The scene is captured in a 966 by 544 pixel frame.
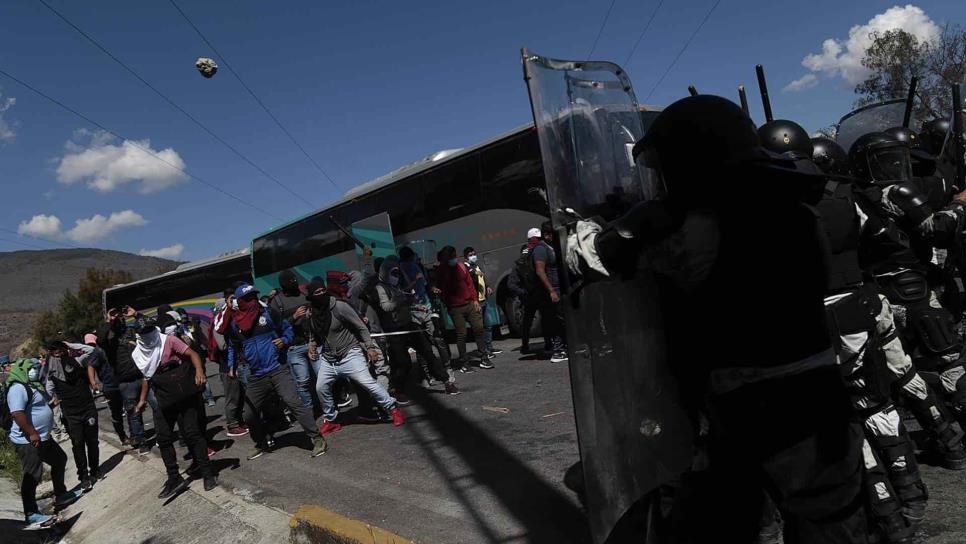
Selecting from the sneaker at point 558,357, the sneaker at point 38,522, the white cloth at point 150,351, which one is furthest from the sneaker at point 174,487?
the sneaker at point 558,357

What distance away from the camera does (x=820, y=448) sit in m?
1.63

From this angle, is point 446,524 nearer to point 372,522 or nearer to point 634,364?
point 372,522

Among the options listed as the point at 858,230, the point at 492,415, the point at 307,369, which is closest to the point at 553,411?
the point at 492,415

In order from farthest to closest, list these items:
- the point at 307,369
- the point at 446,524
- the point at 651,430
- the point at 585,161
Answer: the point at 307,369 → the point at 446,524 → the point at 585,161 → the point at 651,430

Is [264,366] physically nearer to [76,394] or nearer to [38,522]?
[76,394]

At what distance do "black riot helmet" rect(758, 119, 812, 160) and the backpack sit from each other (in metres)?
4.92

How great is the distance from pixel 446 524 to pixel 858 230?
2.80 metres

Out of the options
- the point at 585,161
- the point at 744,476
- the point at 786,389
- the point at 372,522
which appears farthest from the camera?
the point at 372,522

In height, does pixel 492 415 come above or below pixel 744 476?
below

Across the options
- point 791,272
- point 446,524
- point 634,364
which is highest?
point 791,272

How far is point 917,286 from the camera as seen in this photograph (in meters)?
3.23

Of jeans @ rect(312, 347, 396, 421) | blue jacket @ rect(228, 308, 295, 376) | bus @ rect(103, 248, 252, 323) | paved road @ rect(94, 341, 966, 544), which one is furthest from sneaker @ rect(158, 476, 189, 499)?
bus @ rect(103, 248, 252, 323)

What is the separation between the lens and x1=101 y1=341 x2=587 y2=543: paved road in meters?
3.60

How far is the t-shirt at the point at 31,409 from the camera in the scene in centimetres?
611
